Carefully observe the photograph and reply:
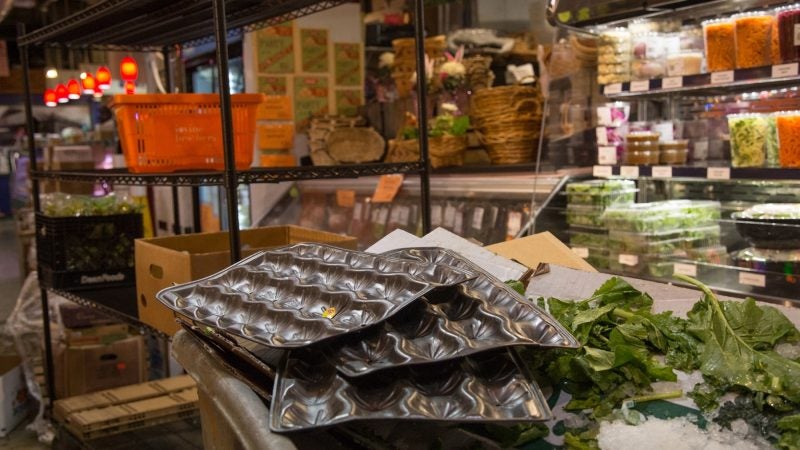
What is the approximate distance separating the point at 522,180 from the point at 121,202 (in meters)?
1.97

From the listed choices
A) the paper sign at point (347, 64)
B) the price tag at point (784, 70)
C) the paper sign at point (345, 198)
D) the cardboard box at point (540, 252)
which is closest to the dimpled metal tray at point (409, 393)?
the cardboard box at point (540, 252)

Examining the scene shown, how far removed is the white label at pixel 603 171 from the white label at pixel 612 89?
36 centimetres

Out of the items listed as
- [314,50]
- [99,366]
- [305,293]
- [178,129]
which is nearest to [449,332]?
[305,293]

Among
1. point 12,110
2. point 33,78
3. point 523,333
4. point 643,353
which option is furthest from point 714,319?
point 12,110

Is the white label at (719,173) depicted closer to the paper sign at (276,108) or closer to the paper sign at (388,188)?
the paper sign at (388,188)

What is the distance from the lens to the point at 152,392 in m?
3.82

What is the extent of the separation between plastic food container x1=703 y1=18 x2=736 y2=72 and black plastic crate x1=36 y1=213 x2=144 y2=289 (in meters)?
2.71

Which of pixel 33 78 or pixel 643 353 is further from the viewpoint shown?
pixel 33 78

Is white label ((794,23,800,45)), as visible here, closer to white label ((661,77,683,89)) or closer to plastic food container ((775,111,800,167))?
plastic food container ((775,111,800,167))

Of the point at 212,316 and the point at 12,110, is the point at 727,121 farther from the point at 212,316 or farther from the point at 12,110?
the point at 12,110

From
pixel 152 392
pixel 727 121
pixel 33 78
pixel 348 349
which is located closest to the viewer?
pixel 348 349

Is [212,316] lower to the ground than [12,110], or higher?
lower

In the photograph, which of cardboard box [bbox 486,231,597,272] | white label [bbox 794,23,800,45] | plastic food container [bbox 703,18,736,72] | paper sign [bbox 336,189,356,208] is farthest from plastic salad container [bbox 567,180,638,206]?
cardboard box [bbox 486,231,597,272]

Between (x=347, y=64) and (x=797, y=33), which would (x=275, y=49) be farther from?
(x=797, y=33)
